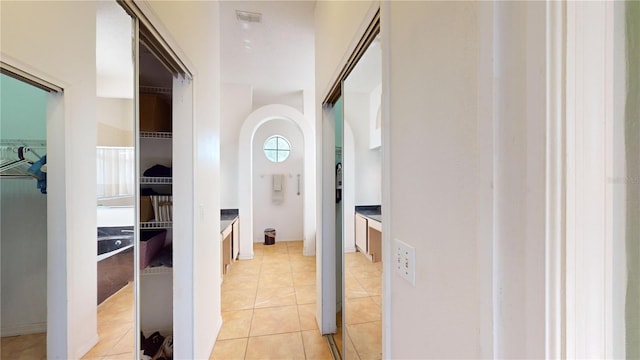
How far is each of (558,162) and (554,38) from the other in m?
0.16

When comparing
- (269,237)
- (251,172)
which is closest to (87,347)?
(251,172)

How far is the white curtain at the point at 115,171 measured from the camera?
3.53 ft

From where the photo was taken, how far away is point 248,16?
2654mm

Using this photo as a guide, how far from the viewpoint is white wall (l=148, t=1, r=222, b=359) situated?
1.62m

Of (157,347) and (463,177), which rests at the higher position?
(463,177)

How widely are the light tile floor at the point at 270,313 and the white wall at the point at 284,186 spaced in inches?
54.7

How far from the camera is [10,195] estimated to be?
0.82 meters

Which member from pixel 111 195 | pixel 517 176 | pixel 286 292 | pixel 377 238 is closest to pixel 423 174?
pixel 517 176

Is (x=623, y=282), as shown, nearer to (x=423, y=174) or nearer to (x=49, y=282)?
(x=423, y=174)

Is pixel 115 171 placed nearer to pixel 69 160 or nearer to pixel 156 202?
pixel 69 160

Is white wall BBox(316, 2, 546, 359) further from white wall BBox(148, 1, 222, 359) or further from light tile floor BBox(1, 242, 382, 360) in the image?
white wall BBox(148, 1, 222, 359)

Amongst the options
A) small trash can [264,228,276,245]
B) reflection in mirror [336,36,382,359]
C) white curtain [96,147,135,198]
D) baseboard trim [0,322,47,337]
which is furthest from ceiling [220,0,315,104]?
small trash can [264,228,276,245]

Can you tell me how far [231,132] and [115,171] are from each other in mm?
3692

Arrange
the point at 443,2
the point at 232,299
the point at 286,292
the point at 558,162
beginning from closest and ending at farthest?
the point at 558,162 → the point at 443,2 → the point at 232,299 → the point at 286,292
